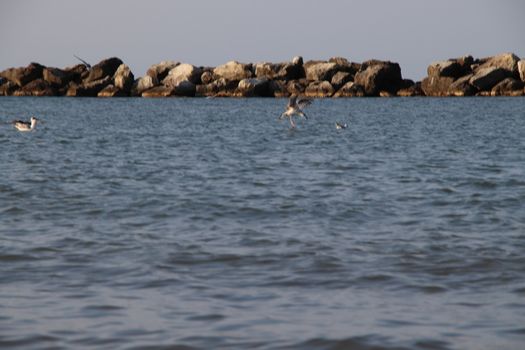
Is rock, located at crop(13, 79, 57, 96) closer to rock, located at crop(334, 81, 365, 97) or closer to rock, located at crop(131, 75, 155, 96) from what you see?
rock, located at crop(131, 75, 155, 96)

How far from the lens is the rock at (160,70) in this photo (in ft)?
286

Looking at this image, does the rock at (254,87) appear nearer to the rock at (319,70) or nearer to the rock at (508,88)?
the rock at (319,70)

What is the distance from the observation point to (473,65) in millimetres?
83312

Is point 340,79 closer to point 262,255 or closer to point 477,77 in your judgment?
point 477,77

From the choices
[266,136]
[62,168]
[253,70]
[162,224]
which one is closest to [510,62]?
[253,70]

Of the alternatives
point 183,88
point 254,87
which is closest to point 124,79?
point 183,88

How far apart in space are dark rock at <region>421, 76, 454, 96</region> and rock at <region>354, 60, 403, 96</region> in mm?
2541

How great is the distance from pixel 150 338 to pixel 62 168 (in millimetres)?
12203

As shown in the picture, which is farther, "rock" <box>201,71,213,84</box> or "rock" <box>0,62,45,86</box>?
"rock" <box>0,62,45,86</box>

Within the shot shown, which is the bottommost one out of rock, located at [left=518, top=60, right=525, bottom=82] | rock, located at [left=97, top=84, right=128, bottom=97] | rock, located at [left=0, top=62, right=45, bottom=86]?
rock, located at [left=97, top=84, right=128, bottom=97]

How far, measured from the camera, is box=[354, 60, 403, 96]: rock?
262 ft

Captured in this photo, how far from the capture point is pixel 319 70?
82188mm

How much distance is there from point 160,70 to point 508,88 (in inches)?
1213

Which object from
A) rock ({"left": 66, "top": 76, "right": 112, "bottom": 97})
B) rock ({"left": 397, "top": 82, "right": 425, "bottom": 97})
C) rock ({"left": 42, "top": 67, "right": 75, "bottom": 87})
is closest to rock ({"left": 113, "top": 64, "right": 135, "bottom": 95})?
rock ({"left": 66, "top": 76, "right": 112, "bottom": 97})
